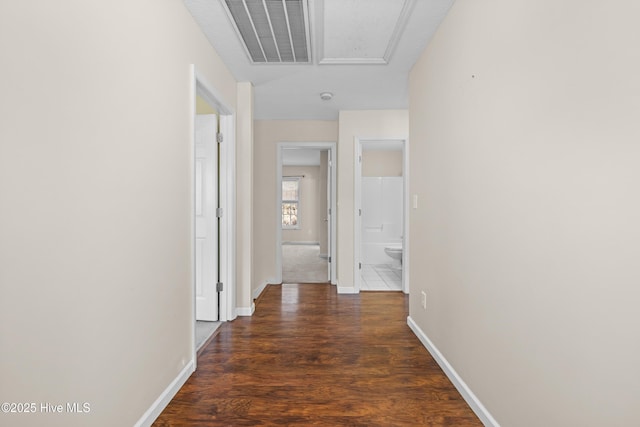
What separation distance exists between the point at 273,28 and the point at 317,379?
2.36m

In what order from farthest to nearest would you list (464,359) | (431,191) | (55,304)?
(431,191) < (464,359) < (55,304)

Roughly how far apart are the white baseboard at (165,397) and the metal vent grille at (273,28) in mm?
2292

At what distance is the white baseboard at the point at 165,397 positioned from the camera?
1602mm

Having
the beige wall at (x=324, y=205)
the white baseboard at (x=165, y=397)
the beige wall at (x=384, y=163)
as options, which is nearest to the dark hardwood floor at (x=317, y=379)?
the white baseboard at (x=165, y=397)

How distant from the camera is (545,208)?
3.95ft

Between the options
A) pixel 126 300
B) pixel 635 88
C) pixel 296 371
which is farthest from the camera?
pixel 296 371

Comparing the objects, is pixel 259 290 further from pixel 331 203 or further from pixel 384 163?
pixel 384 163

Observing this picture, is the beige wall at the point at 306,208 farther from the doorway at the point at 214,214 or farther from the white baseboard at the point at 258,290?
the doorway at the point at 214,214

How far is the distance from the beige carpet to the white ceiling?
101 inches

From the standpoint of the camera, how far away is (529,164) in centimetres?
130

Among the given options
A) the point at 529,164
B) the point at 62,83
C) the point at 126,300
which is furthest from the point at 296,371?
the point at 62,83

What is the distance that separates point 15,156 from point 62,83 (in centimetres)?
32

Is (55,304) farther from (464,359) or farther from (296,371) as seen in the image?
(464,359)

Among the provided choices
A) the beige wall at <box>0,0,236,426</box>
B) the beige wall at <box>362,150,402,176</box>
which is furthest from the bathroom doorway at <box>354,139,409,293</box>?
the beige wall at <box>0,0,236,426</box>
